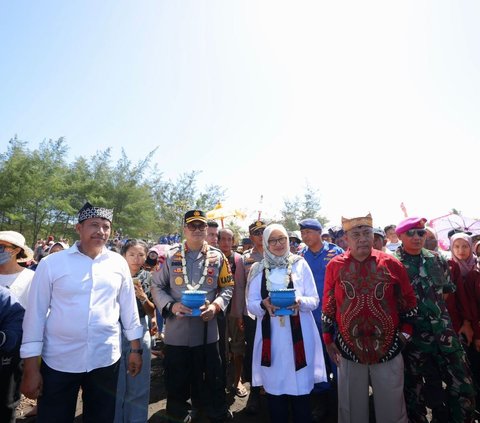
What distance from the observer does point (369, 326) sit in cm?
282

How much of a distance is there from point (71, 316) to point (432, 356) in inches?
141

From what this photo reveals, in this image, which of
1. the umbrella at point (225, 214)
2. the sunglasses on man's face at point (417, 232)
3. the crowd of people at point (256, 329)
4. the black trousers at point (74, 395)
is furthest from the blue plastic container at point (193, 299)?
the umbrella at point (225, 214)

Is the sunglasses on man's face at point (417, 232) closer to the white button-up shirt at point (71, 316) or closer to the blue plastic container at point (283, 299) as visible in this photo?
the blue plastic container at point (283, 299)

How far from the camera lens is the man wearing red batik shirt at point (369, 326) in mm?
2793

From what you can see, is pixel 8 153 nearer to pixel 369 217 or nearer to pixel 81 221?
pixel 81 221

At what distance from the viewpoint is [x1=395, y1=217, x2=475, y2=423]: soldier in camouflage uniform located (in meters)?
3.16

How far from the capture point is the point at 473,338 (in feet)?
12.3

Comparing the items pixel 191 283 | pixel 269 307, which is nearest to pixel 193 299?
pixel 191 283

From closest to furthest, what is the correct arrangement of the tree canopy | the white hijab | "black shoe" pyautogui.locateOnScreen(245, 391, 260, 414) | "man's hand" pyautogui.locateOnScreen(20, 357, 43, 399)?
1. "man's hand" pyautogui.locateOnScreen(20, 357, 43, 399)
2. the white hijab
3. "black shoe" pyautogui.locateOnScreen(245, 391, 260, 414)
4. the tree canopy

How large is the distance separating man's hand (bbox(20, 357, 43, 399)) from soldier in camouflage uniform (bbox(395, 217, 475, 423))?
11.5 ft

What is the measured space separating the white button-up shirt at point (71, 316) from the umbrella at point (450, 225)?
6646 mm

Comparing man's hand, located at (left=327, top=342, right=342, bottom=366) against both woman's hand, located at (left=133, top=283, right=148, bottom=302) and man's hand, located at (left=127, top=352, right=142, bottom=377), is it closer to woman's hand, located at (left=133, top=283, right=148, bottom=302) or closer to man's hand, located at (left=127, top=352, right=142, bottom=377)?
man's hand, located at (left=127, top=352, right=142, bottom=377)

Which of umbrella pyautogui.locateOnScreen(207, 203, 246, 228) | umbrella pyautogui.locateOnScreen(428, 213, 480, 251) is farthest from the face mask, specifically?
umbrella pyautogui.locateOnScreen(428, 213, 480, 251)

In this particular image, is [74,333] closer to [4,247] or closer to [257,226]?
[4,247]
